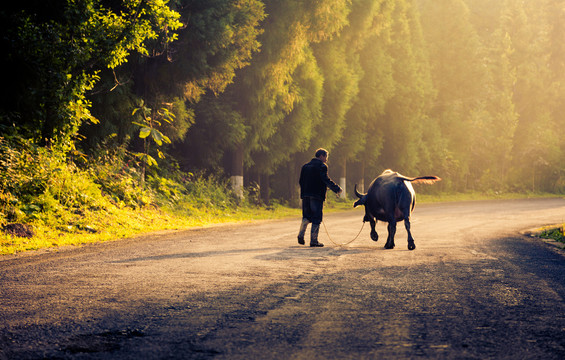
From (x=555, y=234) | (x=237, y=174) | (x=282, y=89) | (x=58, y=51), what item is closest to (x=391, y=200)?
(x=555, y=234)

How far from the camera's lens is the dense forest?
593 inches

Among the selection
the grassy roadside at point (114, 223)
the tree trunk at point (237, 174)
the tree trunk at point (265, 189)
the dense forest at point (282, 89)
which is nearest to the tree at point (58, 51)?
the dense forest at point (282, 89)

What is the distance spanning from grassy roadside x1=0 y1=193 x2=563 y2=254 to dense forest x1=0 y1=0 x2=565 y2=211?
1.27 metres

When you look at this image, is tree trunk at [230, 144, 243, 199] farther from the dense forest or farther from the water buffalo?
the water buffalo

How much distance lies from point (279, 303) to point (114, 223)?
32.0 ft

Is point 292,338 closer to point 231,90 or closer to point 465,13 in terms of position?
point 231,90

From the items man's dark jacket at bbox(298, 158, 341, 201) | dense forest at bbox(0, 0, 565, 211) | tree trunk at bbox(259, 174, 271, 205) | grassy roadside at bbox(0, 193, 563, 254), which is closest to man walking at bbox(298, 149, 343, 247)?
man's dark jacket at bbox(298, 158, 341, 201)

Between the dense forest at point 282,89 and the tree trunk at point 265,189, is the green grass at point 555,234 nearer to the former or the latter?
the dense forest at point 282,89

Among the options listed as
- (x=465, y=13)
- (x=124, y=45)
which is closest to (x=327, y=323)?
(x=124, y=45)

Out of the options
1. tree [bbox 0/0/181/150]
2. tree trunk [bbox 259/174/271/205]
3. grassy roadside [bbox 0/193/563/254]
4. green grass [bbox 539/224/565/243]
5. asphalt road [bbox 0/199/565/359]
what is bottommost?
green grass [bbox 539/224/565/243]

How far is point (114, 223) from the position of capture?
1529 centimetres

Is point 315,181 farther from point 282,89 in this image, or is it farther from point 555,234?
point 282,89

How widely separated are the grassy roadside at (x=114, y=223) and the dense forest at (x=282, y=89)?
1266 millimetres

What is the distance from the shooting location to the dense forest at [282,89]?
15.1m
